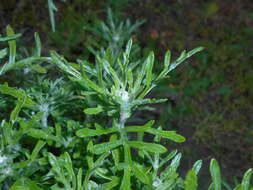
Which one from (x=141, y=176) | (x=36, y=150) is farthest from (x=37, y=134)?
(x=141, y=176)

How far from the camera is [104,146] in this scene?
35.0 inches

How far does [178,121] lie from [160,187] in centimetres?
172

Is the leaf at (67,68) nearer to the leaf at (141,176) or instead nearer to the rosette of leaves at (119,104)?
the rosette of leaves at (119,104)

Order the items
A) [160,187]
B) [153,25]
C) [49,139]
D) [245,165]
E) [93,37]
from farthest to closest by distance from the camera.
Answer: [153,25], [93,37], [245,165], [49,139], [160,187]

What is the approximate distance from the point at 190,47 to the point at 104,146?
2.16 meters

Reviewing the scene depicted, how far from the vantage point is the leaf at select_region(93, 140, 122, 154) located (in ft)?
2.86

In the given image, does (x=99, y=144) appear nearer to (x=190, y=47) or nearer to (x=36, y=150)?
(x=36, y=150)

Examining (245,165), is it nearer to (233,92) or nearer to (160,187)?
(233,92)

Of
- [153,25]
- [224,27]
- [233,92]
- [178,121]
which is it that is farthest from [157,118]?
[224,27]

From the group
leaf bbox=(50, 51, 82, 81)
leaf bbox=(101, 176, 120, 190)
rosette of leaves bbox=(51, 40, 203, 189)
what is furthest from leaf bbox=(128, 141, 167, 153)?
leaf bbox=(50, 51, 82, 81)

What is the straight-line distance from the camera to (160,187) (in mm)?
917

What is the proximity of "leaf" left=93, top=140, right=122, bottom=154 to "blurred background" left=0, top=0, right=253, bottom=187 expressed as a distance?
60.7 inches

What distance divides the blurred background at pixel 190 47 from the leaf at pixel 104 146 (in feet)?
5.06

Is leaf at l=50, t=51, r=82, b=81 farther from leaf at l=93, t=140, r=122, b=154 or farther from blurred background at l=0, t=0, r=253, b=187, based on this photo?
blurred background at l=0, t=0, r=253, b=187
